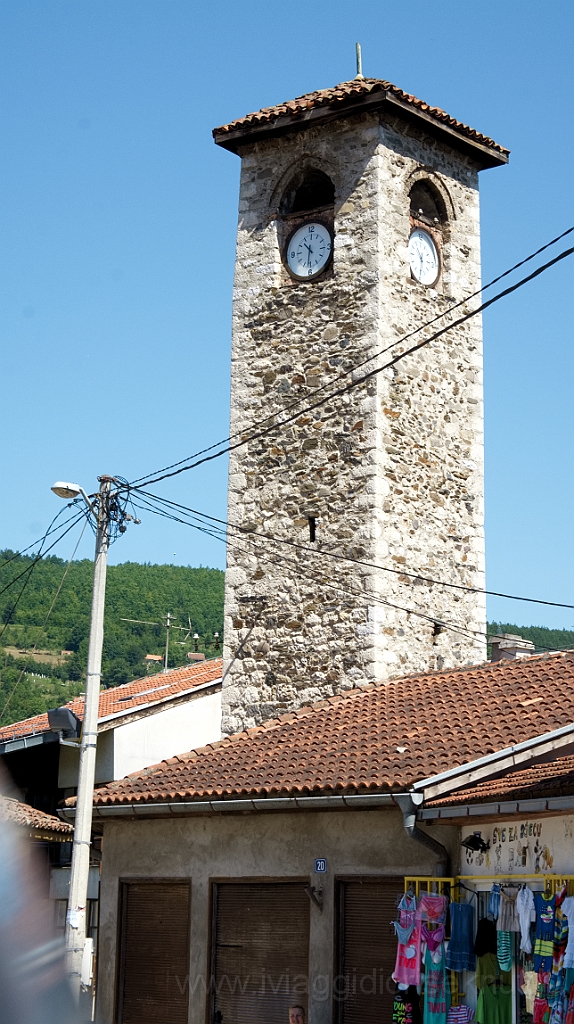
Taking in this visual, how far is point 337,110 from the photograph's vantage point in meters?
18.1

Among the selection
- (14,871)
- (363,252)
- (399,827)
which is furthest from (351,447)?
(14,871)

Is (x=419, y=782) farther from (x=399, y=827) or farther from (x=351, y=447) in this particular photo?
(x=351, y=447)

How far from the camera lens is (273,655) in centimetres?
1772

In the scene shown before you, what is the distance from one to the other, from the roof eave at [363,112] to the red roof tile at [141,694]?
816 centimetres

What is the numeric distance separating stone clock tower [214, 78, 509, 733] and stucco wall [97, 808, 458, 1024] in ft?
11.0

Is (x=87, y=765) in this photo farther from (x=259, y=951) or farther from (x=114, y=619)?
(x=114, y=619)

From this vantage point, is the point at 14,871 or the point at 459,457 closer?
the point at 14,871

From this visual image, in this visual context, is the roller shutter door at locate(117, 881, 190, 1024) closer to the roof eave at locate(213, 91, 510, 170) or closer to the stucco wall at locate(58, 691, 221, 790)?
the stucco wall at locate(58, 691, 221, 790)

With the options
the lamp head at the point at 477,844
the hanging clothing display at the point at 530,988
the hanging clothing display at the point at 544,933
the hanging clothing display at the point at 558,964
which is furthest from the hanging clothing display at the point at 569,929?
the lamp head at the point at 477,844

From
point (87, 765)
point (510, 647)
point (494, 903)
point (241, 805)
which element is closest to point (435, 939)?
point (494, 903)

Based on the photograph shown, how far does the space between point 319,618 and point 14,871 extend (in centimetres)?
1492

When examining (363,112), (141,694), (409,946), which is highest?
(363,112)

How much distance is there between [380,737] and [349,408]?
5.59 metres

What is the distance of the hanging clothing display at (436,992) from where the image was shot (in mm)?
10781
